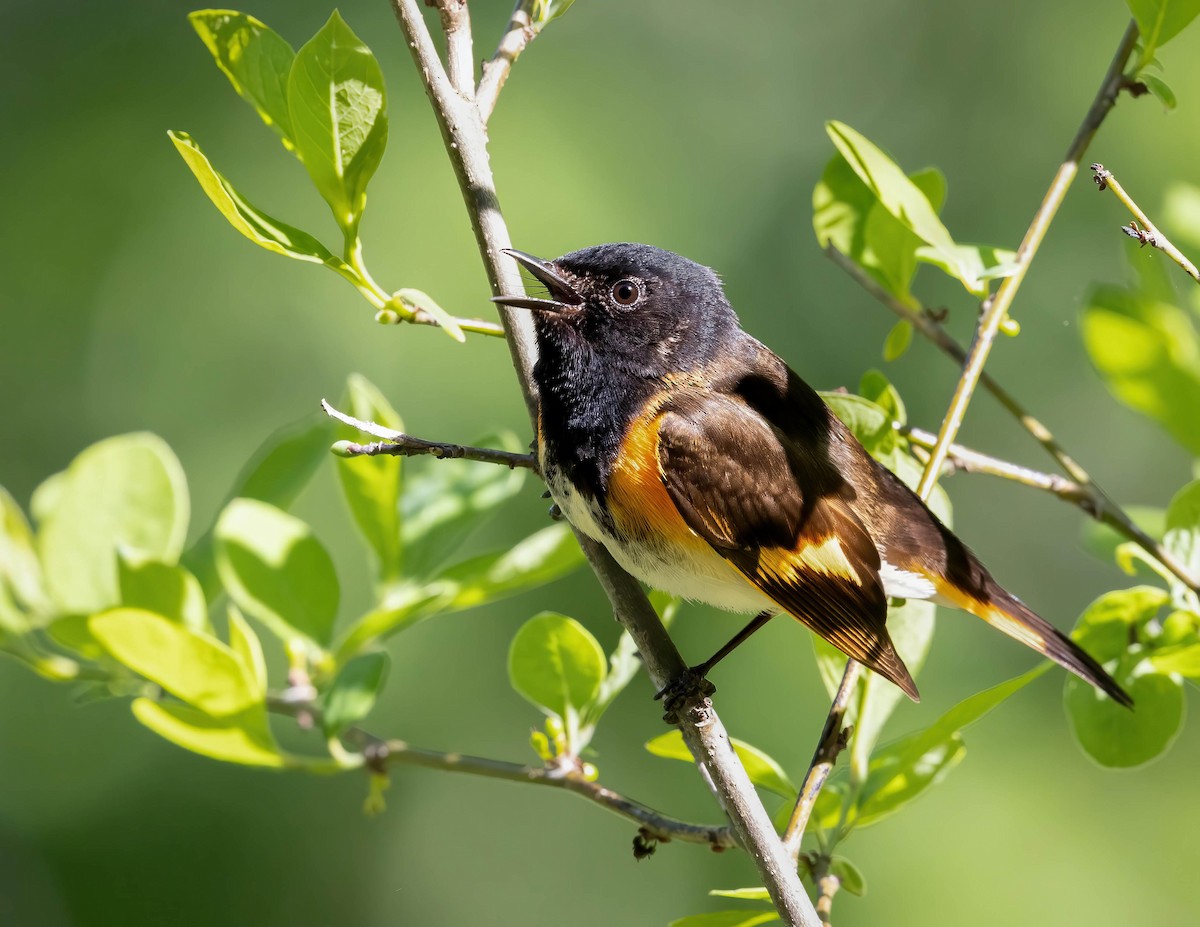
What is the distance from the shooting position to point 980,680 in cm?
524

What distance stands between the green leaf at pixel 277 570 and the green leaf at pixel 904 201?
915 mm

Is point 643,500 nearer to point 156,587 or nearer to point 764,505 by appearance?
point 764,505

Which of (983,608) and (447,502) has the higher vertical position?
(447,502)

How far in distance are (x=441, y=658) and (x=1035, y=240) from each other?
391 cm

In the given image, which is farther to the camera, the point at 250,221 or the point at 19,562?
the point at 19,562

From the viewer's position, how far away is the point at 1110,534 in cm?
203

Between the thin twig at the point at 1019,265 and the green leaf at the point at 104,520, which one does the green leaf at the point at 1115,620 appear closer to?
the thin twig at the point at 1019,265

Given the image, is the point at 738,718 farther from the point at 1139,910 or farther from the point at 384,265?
the point at 384,265

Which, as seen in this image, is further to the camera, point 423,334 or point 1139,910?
point 423,334

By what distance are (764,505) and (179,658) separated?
119cm

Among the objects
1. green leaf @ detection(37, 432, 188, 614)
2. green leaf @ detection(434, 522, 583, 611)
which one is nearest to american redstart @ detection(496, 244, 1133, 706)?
green leaf @ detection(434, 522, 583, 611)

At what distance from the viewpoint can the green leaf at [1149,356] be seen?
1.94 m

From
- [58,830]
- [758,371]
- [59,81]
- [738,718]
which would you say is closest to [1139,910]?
[738,718]

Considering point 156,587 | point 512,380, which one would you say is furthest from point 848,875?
point 512,380
